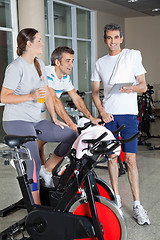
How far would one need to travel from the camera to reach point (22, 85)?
88.9 inches

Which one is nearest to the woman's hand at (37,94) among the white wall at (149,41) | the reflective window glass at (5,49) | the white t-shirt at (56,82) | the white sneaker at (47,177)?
the white t-shirt at (56,82)

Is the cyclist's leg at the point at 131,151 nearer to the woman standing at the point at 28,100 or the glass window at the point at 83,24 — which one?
the woman standing at the point at 28,100

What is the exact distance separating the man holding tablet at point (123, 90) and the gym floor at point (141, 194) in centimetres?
13

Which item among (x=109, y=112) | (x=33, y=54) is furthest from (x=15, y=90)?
(x=109, y=112)

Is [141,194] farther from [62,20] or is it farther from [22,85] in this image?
[62,20]

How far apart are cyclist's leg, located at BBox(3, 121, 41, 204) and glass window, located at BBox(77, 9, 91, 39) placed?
698 cm

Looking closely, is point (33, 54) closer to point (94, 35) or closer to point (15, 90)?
point (15, 90)

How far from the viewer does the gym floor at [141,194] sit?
257 cm

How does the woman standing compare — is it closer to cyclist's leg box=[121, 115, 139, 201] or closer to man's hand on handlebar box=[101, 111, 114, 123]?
man's hand on handlebar box=[101, 111, 114, 123]

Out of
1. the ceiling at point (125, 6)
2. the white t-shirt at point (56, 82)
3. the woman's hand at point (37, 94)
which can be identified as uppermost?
the ceiling at point (125, 6)

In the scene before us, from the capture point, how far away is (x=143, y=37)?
10.6 meters

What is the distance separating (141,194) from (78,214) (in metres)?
1.36

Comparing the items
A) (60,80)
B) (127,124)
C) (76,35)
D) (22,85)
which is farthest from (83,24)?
(22,85)

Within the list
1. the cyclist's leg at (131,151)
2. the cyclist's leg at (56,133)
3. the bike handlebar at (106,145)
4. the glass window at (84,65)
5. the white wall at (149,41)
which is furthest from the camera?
the white wall at (149,41)
